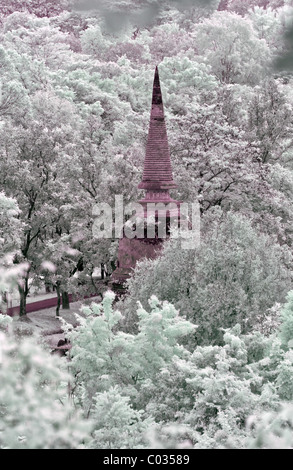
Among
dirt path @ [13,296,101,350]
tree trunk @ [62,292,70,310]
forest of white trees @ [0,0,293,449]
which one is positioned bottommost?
dirt path @ [13,296,101,350]

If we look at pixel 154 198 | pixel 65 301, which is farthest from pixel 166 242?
pixel 65 301

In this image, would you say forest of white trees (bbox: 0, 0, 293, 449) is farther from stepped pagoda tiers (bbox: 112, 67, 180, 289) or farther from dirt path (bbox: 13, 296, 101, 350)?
stepped pagoda tiers (bbox: 112, 67, 180, 289)

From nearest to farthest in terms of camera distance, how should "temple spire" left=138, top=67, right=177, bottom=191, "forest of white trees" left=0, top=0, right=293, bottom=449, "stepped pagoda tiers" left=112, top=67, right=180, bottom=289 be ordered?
"forest of white trees" left=0, top=0, right=293, bottom=449 → "stepped pagoda tiers" left=112, top=67, right=180, bottom=289 → "temple spire" left=138, top=67, right=177, bottom=191

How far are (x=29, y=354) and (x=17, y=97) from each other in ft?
135

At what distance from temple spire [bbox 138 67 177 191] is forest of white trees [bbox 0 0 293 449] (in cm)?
280

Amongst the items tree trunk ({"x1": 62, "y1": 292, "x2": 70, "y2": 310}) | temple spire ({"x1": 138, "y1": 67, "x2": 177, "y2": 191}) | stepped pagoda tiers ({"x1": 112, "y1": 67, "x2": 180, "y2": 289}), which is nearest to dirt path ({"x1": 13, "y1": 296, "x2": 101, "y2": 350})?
tree trunk ({"x1": 62, "y1": 292, "x2": 70, "y2": 310})

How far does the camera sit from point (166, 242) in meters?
25.1

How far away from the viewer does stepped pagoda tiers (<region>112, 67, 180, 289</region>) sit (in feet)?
98.9

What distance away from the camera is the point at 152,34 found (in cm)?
9106

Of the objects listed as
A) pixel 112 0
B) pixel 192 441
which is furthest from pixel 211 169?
pixel 112 0

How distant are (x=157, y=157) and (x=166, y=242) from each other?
6.48 m

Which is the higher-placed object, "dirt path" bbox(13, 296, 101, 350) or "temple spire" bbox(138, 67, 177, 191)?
"temple spire" bbox(138, 67, 177, 191)

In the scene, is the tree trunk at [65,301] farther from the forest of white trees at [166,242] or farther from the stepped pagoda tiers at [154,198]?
the stepped pagoda tiers at [154,198]

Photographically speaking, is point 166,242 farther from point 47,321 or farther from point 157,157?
point 47,321
